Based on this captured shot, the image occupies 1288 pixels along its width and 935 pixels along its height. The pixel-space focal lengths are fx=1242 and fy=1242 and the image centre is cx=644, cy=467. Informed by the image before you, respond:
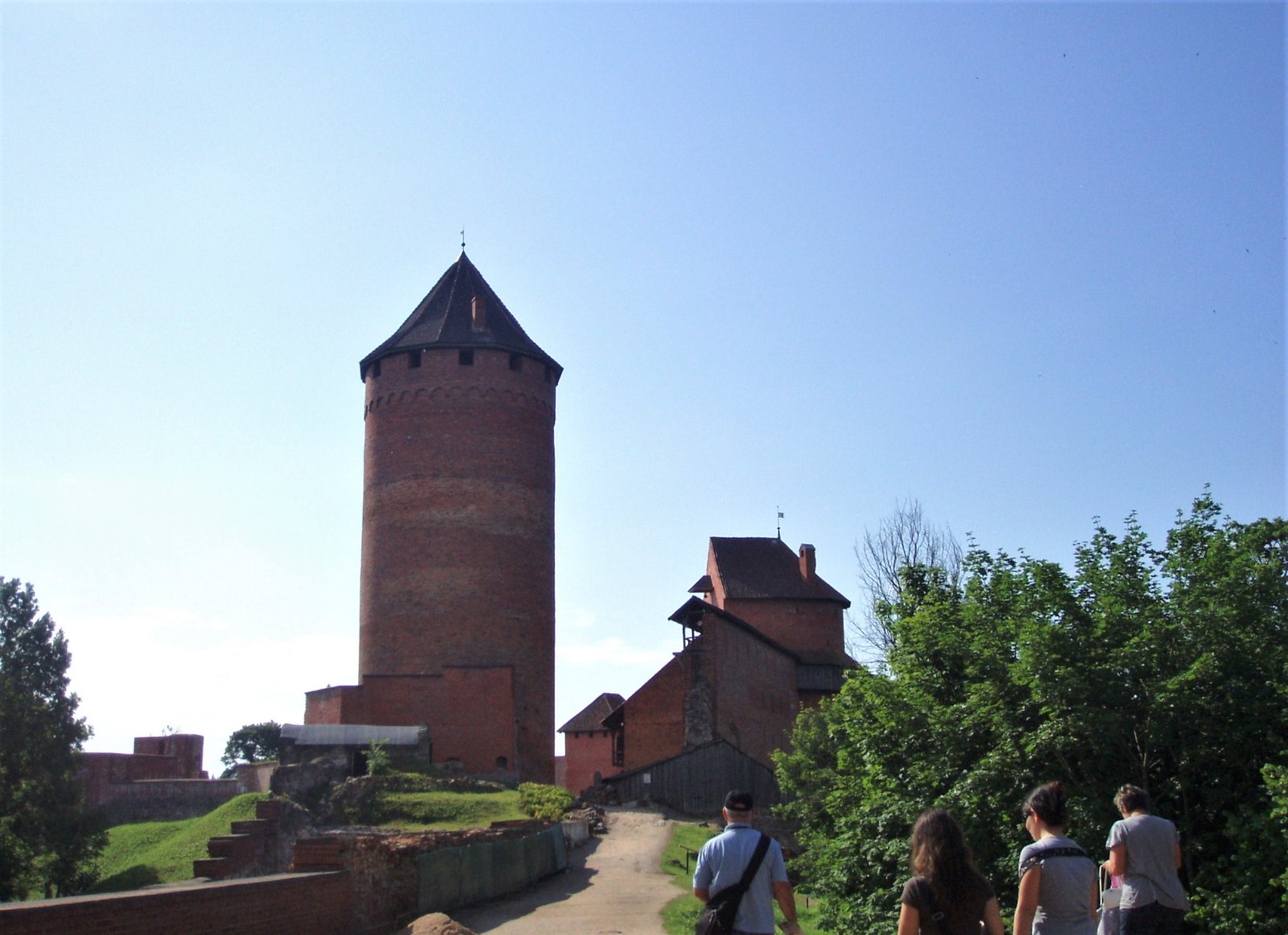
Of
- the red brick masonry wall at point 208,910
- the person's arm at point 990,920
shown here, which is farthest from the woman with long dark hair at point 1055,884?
the red brick masonry wall at point 208,910

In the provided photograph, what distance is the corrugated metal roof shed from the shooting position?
28844 mm

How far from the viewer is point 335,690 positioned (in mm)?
32625

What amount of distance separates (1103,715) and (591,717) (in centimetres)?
4092

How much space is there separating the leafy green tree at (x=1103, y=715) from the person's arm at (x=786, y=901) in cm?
556

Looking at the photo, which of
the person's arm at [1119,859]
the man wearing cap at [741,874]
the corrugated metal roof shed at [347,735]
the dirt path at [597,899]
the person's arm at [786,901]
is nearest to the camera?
the person's arm at [786,901]

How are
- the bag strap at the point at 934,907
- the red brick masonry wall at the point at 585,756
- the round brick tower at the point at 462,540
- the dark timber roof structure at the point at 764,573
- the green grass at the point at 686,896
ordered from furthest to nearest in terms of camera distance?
1. the red brick masonry wall at the point at 585,756
2. the dark timber roof structure at the point at 764,573
3. the round brick tower at the point at 462,540
4. the green grass at the point at 686,896
5. the bag strap at the point at 934,907

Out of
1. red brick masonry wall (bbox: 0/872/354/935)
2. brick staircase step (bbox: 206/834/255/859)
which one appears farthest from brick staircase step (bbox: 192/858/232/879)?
red brick masonry wall (bbox: 0/872/354/935)

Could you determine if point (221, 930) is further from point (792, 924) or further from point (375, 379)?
point (375, 379)

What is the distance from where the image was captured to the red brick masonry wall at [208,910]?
8750 mm

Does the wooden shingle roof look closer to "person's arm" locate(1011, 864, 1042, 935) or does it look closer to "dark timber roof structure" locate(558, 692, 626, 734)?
"dark timber roof structure" locate(558, 692, 626, 734)

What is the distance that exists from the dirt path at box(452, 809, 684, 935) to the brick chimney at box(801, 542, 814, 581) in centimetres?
2110

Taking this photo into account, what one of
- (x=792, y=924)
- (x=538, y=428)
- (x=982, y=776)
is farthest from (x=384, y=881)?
(x=538, y=428)

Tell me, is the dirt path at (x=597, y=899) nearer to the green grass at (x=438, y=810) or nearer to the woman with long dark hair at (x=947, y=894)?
the green grass at (x=438, y=810)

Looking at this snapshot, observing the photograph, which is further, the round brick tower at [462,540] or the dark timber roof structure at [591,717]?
the dark timber roof structure at [591,717]
